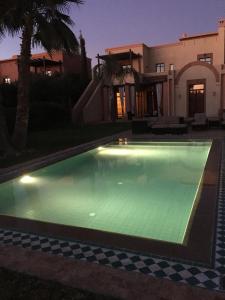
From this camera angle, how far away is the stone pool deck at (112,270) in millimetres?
2703

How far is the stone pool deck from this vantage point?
2.70 meters

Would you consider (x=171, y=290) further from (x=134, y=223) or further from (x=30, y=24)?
(x=30, y=24)

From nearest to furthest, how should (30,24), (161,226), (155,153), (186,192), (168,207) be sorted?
(161,226) < (168,207) < (186,192) < (30,24) < (155,153)

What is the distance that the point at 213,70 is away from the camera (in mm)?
21797

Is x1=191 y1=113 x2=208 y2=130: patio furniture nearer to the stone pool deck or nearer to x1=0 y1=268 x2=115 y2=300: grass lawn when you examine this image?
the stone pool deck

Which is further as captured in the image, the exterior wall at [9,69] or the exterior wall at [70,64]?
the exterior wall at [9,69]

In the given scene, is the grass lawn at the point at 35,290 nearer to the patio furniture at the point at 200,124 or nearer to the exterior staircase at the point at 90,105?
the patio furniture at the point at 200,124

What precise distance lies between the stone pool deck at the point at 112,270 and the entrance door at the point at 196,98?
20198 mm

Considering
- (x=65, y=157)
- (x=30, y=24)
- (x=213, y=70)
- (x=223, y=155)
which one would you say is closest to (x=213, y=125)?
(x=213, y=70)

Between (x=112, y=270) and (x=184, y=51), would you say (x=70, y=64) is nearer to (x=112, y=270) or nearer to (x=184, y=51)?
(x=184, y=51)

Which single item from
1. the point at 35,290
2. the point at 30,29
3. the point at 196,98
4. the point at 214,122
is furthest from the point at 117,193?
the point at 196,98

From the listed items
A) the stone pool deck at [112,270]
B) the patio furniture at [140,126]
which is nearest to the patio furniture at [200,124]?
the patio furniture at [140,126]

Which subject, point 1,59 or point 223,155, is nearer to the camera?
point 223,155

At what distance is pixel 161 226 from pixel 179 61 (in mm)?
26271
